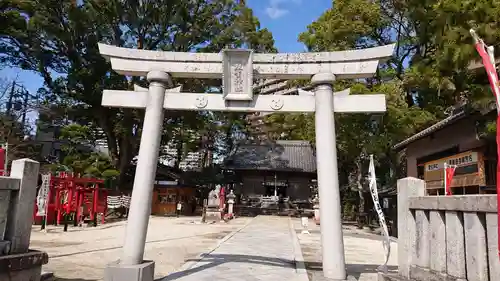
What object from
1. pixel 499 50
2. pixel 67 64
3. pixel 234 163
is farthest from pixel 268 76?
pixel 234 163

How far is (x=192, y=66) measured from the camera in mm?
7988

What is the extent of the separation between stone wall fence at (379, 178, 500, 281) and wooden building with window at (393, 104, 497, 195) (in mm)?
5854

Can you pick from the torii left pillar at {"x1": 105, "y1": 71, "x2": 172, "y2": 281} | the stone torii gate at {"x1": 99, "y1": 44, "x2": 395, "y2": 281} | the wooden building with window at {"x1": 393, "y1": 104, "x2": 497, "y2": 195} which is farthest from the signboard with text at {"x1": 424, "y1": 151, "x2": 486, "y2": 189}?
the torii left pillar at {"x1": 105, "y1": 71, "x2": 172, "y2": 281}

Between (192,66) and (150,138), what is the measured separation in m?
1.81

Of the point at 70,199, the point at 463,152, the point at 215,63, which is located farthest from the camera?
the point at 70,199

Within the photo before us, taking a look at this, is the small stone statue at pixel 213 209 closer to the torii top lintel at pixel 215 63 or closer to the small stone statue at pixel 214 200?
the small stone statue at pixel 214 200

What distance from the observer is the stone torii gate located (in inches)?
283

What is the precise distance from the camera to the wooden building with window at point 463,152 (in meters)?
11.2

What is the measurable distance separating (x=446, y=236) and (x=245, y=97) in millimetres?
4547

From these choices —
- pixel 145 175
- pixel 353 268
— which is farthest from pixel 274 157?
pixel 145 175

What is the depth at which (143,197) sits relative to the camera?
23.6ft

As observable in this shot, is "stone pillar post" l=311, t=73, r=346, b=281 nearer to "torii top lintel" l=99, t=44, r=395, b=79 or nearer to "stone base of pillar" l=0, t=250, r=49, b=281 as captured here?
"torii top lintel" l=99, t=44, r=395, b=79

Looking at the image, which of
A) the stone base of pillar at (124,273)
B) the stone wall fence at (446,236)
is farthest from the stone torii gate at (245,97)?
the stone wall fence at (446,236)

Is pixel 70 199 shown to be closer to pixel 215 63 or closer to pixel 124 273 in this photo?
pixel 124 273
